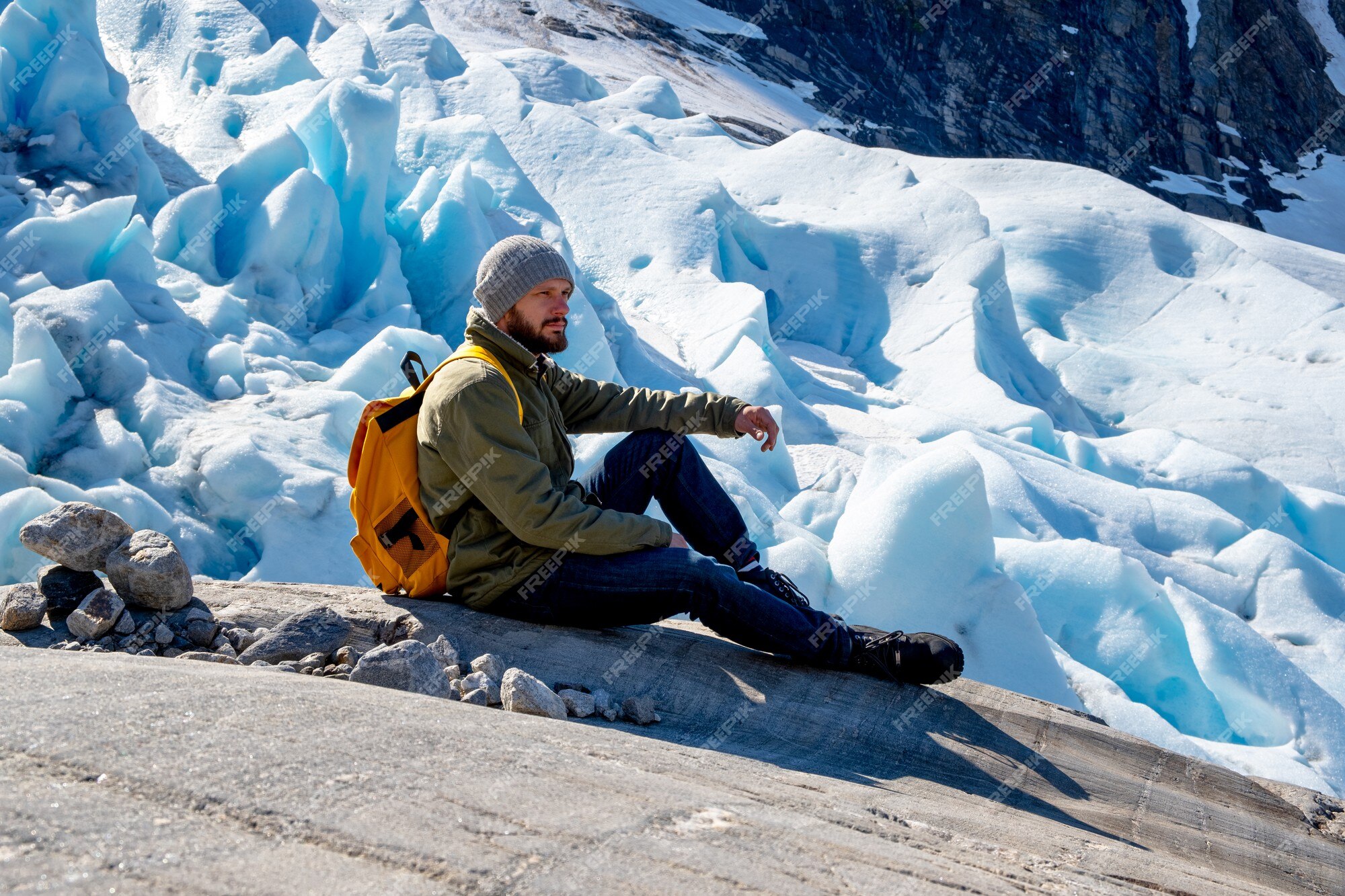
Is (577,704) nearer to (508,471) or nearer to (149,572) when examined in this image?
(508,471)

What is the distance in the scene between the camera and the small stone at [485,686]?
2246 millimetres

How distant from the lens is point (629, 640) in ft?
8.84

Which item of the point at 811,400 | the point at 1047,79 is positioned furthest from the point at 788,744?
the point at 1047,79

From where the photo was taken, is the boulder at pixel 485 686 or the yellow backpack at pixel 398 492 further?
the yellow backpack at pixel 398 492

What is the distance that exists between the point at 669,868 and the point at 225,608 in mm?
1775

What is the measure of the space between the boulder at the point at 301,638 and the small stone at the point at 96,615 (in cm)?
30

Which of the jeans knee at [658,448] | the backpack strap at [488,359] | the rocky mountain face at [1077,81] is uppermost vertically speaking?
the backpack strap at [488,359]

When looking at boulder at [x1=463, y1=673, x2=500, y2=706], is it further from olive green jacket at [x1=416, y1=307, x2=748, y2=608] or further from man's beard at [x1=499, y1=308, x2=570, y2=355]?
man's beard at [x1=499, y1=308, x2=570, y2=355]

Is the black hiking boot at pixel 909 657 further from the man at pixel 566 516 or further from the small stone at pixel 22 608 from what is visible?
the small stone at pixel 22 608

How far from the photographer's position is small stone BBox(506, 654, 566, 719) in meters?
2.18

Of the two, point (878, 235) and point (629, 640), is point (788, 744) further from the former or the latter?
point (878, 235)

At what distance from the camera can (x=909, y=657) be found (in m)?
2.49

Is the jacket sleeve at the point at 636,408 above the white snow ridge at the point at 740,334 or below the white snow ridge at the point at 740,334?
above

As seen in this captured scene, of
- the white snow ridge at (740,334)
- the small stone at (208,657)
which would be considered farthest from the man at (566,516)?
A: the white snow ridge at (740,334)
